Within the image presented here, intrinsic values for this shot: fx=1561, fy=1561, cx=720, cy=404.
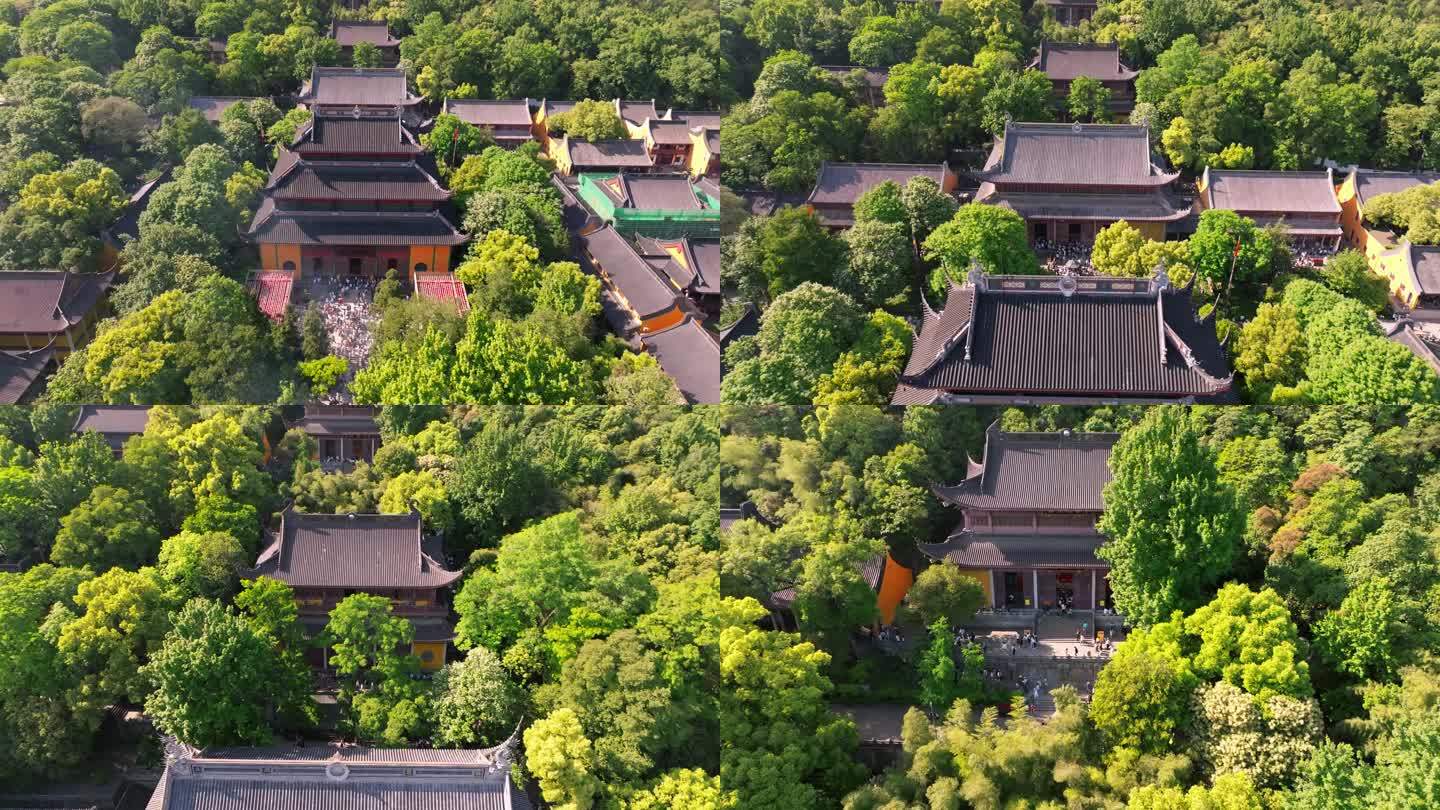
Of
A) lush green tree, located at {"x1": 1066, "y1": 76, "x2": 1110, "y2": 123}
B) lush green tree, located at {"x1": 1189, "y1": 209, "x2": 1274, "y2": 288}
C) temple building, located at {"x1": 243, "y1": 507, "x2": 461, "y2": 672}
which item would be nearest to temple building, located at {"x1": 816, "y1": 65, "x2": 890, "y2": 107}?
lush green tree, located at {"x1": 1066, "y1": 76, "x2": 1110, "y2": 123}

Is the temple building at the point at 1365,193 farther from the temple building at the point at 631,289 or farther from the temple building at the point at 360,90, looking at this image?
the temple building at the point at 360,90

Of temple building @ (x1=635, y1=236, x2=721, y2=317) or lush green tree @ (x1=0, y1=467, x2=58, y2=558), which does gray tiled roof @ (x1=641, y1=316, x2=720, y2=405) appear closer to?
temple building @ (x1=635, y1=236, x2=721, y2=317)

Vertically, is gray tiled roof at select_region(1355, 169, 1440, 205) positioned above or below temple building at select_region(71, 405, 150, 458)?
above

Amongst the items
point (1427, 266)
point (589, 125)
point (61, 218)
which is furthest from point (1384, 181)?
point (61, 218)

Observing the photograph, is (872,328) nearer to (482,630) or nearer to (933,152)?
(482,630)

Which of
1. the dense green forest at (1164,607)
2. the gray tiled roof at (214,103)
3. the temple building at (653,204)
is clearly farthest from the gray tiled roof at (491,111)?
the dense green forest at (1164,607)

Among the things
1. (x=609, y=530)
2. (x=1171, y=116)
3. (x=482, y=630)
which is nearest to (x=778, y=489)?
(x=609, y=530)

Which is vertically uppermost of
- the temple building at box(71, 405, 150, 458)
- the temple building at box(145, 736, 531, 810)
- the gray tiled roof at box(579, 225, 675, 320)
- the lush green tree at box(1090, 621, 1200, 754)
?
the gray tiled roof at box(579, 225, 675, 320)
